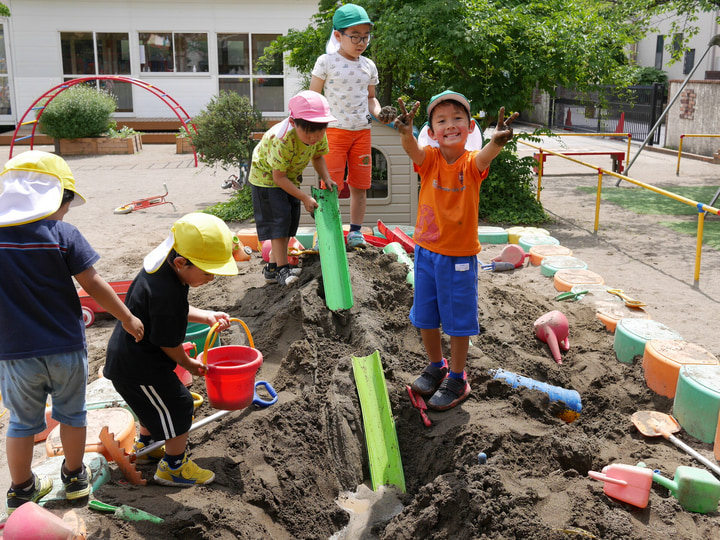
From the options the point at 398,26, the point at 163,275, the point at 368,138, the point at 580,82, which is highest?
the point at 398,26

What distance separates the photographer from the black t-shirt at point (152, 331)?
117 inches

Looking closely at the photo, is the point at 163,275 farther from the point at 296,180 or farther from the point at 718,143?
the point at 718,143

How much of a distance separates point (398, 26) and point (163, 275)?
7.07 m

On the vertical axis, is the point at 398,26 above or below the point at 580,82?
above

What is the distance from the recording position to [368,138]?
621 centimetres

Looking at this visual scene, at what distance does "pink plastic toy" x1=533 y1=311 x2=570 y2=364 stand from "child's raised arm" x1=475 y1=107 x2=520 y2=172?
1.94 metres

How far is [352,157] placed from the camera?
6164 millimetres

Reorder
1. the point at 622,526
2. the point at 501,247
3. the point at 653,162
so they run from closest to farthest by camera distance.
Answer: the point at 622,526, the point at 501,247, the point at 653,162

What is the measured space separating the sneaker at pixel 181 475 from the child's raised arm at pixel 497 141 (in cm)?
211

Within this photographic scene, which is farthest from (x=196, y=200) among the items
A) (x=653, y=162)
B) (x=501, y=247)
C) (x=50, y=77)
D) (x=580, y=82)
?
(x=50, y=77)

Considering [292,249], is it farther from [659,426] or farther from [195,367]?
[659,426]

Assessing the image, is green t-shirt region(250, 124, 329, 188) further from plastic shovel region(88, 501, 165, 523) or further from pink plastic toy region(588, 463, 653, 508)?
pink plastic toy region(588, 463, 653, 508)

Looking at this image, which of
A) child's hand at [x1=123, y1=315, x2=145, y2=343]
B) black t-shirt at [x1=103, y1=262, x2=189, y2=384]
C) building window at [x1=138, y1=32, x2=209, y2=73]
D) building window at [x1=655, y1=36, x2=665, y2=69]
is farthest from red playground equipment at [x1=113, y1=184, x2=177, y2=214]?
building window at [x1=655, y1=36, x2=665, y2=69]

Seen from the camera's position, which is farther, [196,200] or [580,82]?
[196,200]
